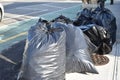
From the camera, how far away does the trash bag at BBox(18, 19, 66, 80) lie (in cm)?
399

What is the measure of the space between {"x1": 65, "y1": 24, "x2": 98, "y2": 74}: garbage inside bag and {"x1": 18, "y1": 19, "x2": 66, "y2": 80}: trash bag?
32cm

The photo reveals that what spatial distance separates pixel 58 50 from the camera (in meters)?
4.19

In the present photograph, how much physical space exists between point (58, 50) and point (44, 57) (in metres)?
0.26

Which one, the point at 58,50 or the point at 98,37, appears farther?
the point at 98,37

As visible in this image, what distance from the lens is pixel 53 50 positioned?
4.13 m

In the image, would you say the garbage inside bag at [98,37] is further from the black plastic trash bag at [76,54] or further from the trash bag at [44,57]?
the trash bag at [44,57]

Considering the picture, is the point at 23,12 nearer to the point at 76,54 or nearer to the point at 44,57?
the point at 76,54

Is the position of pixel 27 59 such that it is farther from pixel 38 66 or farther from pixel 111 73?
pixel 111 73

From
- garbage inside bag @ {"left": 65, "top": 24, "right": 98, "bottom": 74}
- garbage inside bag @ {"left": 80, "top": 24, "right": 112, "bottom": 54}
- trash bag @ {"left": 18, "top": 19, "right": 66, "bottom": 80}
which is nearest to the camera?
trash bag @ {"left": 18, "top": 19, "right": 66, "bottom": 80}

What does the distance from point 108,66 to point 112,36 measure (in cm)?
158

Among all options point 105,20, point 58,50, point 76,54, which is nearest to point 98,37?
point 105,20

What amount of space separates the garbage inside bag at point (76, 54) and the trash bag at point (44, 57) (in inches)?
12.5

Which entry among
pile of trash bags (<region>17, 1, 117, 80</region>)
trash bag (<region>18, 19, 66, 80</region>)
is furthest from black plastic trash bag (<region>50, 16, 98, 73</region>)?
trash bag (<region>18, 19, 66, 80</region>)

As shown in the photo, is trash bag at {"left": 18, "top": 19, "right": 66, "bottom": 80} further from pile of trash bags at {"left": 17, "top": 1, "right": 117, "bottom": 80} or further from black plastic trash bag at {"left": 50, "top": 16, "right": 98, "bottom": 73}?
black plastic trash bag at {"left": 50, "top": 16, "right": 98, "bottom": 73}
